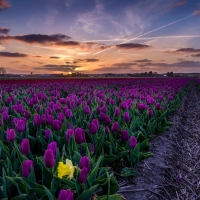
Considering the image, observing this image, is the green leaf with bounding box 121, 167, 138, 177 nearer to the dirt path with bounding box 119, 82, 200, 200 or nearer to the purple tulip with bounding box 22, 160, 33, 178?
the dirt path with bounding box 119, 82, 200, 200

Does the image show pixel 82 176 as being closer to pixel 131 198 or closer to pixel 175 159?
pixel 131 198

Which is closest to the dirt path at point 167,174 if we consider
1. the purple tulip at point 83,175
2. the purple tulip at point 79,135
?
the purple tulip at point 79,135

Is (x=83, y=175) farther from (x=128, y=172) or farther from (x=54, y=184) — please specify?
(x=128, y=172)

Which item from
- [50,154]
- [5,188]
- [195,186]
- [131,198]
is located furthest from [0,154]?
[195,186]

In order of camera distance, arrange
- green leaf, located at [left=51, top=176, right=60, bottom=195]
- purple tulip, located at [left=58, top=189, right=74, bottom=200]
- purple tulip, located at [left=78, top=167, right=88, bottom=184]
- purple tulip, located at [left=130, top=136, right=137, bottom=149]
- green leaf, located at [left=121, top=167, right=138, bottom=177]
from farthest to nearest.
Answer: green leaf, located at [left=121, top=167, right=138, bottom=177] < purple tulip, located at [left=130, top=136, right=137, bottom=149] < green leaf, located at [left=51, top=176, right=60, bottom=195] < purple tulip, located at [left=78, top=167, right=88, bottom=184] < purple tulip, located at [left=58, top=189, right=74, bottom=200]

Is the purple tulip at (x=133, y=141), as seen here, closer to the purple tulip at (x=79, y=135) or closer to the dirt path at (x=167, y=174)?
the dirt path at (x=167, y=174)

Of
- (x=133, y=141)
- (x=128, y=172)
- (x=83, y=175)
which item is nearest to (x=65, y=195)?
(x=83, y=175)

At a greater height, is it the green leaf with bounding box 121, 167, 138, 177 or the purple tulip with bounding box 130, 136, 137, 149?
the purple tulip with bounding box 130, 136, 137, 149

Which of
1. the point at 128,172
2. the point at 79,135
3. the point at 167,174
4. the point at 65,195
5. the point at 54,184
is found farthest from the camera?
the point at 167,174

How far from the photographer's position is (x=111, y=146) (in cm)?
276

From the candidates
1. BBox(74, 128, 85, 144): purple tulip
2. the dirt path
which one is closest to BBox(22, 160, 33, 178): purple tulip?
BBox(74, 128, 85, 144): purple tulip

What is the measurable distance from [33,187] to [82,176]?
38cm

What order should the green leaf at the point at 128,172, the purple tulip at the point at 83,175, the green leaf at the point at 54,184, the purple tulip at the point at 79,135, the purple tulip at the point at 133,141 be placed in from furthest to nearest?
the green leaf at the point at 128,172
the purple tulip at the point at 133,141
the purple tulip at the point at 79,135
the green leaf at the point at 54,184
the purple tulip at the point at 83,175

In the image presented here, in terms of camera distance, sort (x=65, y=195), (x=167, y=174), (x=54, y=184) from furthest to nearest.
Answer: (x=167, y=174)
(x=54, y=184)
(x=65, y=195)
